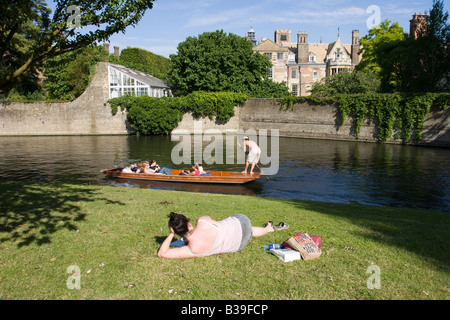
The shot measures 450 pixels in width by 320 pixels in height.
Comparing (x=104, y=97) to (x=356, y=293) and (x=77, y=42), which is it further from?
(x=356, y=293)

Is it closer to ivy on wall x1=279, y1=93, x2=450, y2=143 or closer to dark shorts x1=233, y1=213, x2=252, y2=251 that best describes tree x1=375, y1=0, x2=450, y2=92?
ivy on wall x1=279, y1=93, x2=450, y2=143

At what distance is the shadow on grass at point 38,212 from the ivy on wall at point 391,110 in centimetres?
2759

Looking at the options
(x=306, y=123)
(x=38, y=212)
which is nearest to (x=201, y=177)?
(x=38, y=212)

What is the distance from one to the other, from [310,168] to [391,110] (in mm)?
15070

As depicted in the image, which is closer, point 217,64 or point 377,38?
point 217,64

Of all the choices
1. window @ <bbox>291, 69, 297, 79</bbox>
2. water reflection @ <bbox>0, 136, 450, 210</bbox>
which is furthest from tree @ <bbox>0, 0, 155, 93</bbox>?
window @ <bbox>291, 69, 297, 79</bbox>

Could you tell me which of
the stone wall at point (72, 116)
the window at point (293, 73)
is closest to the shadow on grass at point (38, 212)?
the stone wall at point (72, 116)

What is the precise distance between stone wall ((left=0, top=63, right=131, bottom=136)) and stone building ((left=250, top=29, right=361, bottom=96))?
27.7m

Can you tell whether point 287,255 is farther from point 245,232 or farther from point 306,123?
point 306,123

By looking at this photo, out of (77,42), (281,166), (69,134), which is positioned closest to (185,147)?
(281,166)

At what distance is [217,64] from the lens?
39750 mm

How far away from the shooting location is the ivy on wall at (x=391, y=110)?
29.7m
